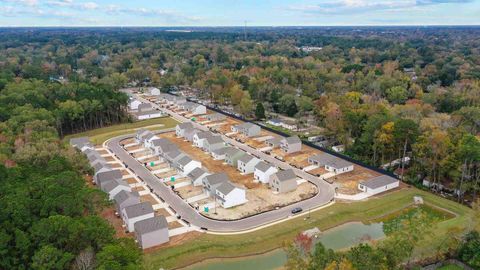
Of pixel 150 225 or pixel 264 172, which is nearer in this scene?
pixel 150 225

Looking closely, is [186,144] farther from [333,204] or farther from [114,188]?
[333,204]

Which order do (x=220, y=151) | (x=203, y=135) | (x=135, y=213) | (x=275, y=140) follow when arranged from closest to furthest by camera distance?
1. (x=135, y=213)
2. (x=220, y=151)
3. (x=203, y=135)
4. (x=275, y=140)

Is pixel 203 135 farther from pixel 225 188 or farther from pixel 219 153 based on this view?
Result: pixel 225 188

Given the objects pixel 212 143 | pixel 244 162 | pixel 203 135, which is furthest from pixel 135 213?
pixel 203 135

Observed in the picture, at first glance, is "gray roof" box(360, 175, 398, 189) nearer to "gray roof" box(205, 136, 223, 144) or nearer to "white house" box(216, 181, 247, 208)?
"white house" box(216, 181, 247, 208)

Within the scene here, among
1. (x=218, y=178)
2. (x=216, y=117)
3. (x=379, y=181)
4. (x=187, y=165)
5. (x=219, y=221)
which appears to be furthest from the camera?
(x=216, y=117)

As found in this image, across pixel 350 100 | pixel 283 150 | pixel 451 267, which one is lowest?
pixel 451 267

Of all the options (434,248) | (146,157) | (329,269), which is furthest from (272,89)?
(329,269)

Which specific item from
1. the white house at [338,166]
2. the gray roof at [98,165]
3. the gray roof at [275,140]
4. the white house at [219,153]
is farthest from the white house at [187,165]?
the white house at [338,166]
